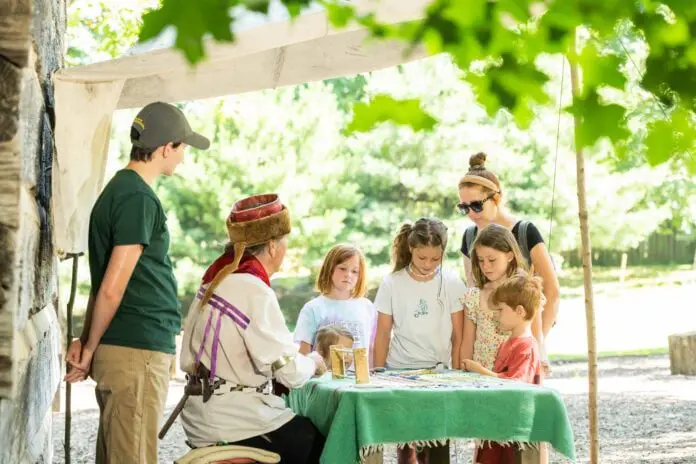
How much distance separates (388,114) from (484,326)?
3957 mm

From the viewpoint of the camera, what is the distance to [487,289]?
5988mm

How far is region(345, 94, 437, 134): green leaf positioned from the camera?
2.13 meters

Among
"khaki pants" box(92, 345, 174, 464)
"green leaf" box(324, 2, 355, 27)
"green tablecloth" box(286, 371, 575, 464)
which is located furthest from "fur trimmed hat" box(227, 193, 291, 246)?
"green leaf" box(324, 2, 355, 27)

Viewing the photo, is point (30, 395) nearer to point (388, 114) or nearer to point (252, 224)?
point (252, 224)

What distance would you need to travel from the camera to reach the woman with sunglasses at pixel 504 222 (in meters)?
6.16

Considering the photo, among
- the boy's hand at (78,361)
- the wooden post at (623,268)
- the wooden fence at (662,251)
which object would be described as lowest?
the boy's hand at (78,361)

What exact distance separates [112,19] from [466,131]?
11.6m

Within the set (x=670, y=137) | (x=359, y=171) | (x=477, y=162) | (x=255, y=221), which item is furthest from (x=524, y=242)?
(x=359, y=171)

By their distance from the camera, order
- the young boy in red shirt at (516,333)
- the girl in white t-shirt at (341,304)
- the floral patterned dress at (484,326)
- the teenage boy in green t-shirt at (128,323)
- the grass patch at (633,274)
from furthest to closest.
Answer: the grass patch at (633,274), the girl in white t-shirt at (341,304), the floral patterned dress at (484,326), the young boy in red shirt at (516,333), the teenage boy in green t-shirt at (128,323)

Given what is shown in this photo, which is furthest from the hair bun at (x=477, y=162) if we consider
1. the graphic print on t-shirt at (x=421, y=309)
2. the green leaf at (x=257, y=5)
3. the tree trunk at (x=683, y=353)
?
the tree trunk at (x=683, y=353)

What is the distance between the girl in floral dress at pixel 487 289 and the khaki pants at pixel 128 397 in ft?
5.95

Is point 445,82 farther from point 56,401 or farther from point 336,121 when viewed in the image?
point 56,401

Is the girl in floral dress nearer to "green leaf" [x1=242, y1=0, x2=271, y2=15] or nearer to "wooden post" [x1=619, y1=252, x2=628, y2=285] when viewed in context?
"green leaf" [x1=242, y1=0, x2=271, y2=15]

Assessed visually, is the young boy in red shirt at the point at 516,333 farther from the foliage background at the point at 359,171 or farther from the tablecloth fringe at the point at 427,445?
the foliage background at the point at 359,171
